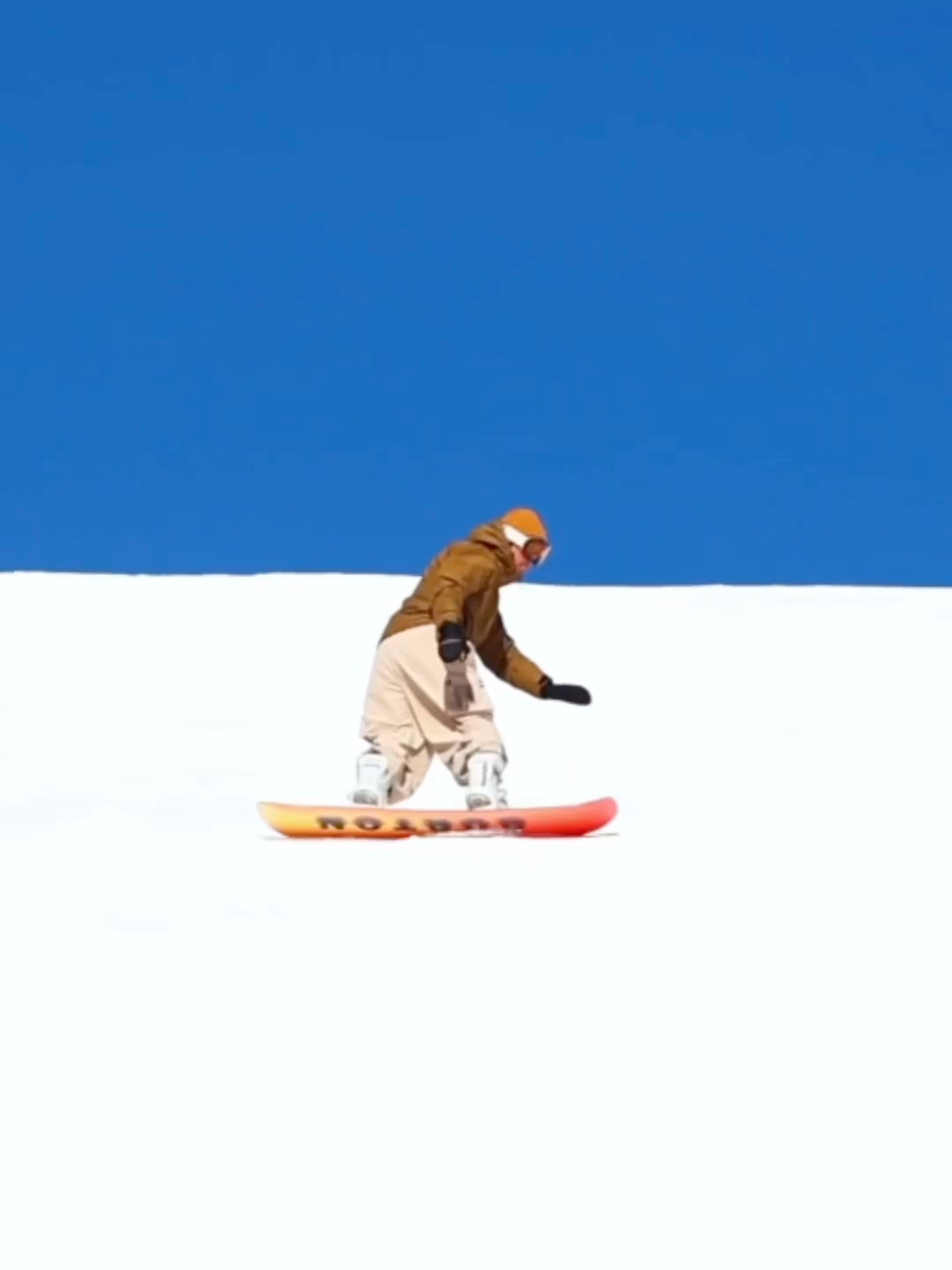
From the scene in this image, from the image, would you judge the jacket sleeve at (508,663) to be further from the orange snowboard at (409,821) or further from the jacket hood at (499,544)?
the orange snowboard at (409,821)

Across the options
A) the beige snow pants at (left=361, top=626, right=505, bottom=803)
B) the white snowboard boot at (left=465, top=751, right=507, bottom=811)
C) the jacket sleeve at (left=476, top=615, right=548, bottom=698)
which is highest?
the jacket sleeve at (left=476, top=615, right=548, bottom=698)

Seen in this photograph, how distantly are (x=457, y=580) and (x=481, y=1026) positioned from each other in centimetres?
389

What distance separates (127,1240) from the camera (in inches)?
134

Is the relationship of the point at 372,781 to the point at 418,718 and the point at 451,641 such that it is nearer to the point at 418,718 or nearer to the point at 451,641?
the point at 418,718

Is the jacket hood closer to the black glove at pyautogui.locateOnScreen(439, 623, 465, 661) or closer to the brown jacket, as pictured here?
the brown jacket

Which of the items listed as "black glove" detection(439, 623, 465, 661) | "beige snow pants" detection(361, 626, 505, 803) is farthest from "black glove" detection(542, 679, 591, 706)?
"black glove" detection(439, 623, 465, 661)

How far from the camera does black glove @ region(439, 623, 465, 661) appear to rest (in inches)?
320

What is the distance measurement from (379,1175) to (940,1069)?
1.26m

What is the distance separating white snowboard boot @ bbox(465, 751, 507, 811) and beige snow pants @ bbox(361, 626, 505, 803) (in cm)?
4

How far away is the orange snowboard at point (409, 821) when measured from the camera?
319 inches

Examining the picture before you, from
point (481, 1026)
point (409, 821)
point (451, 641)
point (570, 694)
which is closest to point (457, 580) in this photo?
point (451, 641)

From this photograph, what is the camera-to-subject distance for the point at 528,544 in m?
8.64

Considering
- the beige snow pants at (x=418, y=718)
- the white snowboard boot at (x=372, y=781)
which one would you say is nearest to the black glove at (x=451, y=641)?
the beige snow pants at (x=418, y=718)

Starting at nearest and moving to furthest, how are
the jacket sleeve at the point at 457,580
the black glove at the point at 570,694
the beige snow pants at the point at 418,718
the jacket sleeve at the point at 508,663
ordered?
the jacket sleeve at the point at 457,580, the beige snow pants at the point at 418,718, the black glove at the point at 570,694, the jacket sleeve at the point at 508,663
